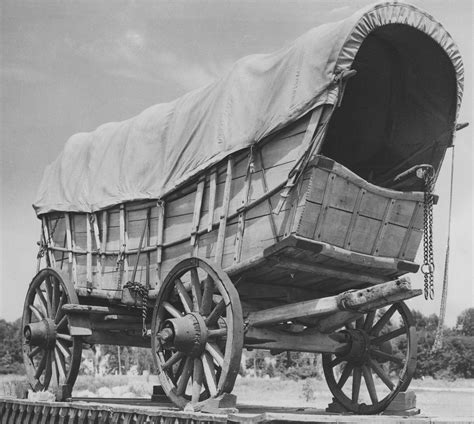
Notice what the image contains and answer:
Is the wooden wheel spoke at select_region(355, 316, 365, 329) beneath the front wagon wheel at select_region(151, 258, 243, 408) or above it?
above

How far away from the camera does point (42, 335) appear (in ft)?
32.2

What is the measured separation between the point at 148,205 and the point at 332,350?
3006mm

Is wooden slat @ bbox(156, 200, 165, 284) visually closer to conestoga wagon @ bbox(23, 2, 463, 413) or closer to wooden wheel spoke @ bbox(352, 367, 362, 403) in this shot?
conestoga wagon @ bbox(23, 2, 463, 413)

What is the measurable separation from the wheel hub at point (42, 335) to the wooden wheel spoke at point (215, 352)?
3.20 m

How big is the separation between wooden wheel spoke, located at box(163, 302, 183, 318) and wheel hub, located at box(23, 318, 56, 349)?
2.34m

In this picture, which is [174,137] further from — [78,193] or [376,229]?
[376,229]

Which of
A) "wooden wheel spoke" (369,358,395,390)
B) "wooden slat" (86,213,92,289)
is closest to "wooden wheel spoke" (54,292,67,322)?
"wooden slat" (86,213,92,289)

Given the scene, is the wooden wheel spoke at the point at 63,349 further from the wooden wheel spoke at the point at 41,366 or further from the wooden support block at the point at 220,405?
the wooden support block at the point at 220,405

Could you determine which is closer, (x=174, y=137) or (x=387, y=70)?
(x=387, y=70)

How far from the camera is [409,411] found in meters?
8.86

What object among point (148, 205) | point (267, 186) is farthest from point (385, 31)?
point (148, 205)

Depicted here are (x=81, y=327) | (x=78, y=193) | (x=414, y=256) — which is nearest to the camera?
(x=414, y=256)

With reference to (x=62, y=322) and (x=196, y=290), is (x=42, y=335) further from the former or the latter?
(x=196, y=290)

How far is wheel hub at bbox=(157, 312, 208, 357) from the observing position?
752cm
